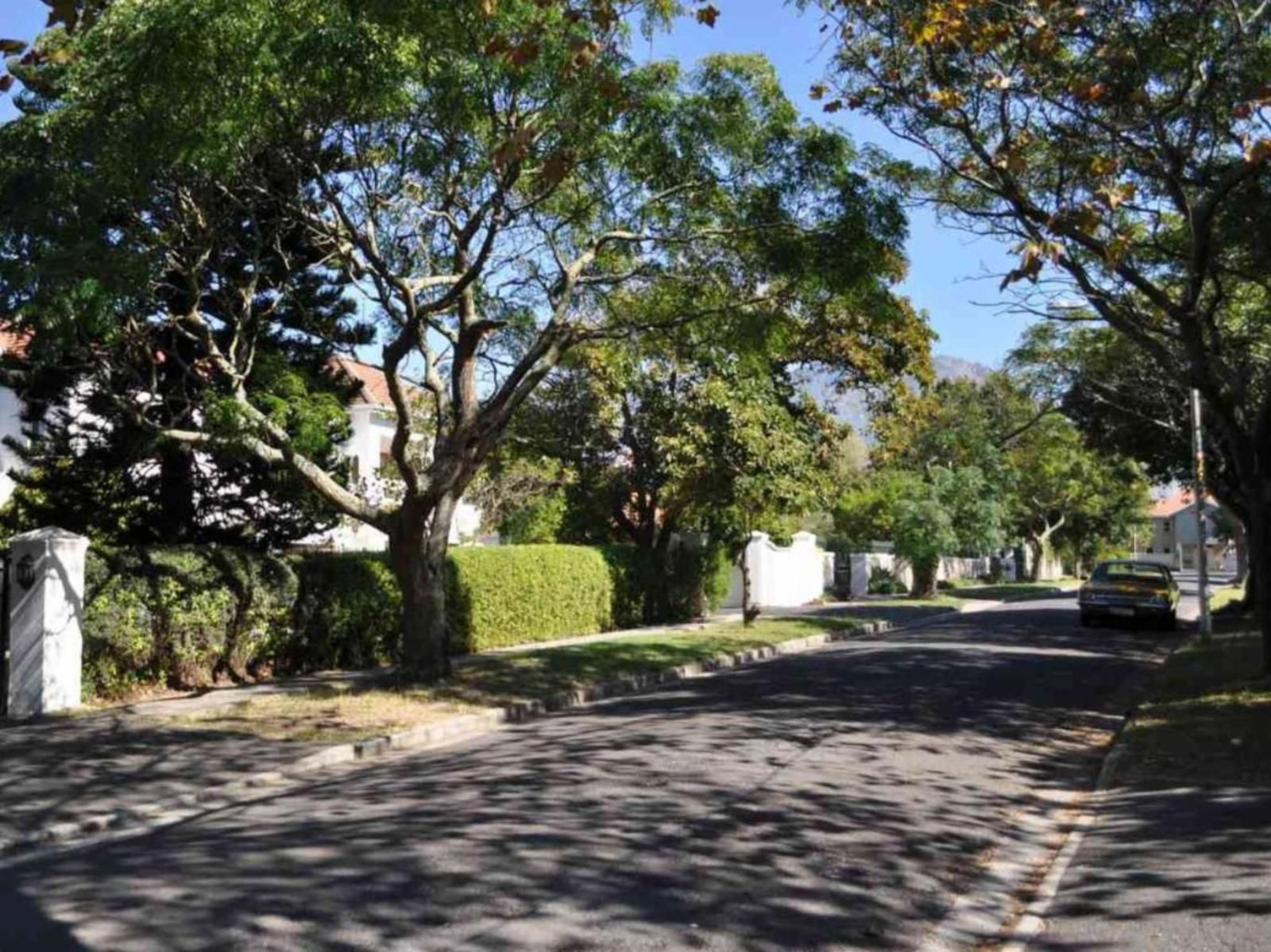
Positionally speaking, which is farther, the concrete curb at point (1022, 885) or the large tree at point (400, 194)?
the large tree at point (400, 194)

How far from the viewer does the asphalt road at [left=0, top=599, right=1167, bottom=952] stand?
5.60 meters

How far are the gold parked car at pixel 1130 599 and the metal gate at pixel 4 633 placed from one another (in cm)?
2206

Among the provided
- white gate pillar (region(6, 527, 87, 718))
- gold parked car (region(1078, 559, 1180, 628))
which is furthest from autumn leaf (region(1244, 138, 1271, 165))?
gold parked car (region(1078, 559, 1180, 628))

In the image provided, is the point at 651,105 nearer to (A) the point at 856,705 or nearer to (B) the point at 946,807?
(A) the point at 856,705

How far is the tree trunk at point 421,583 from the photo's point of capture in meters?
14.6

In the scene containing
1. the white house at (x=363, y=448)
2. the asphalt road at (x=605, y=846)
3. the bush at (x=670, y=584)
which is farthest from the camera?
the bush at (x=670, y=584)

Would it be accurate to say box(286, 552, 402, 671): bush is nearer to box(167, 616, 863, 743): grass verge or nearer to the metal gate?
box(167, 616, 863, 743): grass verge

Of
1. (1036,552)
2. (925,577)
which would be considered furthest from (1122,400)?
(1036,552)

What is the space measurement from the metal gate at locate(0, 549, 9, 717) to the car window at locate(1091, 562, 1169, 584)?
23004 millimetres

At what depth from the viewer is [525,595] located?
72.4 ft

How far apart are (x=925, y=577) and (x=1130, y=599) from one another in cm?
1503

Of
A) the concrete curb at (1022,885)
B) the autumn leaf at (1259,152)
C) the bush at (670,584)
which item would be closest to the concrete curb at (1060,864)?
the concrete curb at (1022,885)

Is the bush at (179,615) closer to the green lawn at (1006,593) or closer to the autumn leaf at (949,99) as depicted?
the autumn leaf at (949,99)

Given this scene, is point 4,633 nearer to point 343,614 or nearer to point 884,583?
point 343,614
